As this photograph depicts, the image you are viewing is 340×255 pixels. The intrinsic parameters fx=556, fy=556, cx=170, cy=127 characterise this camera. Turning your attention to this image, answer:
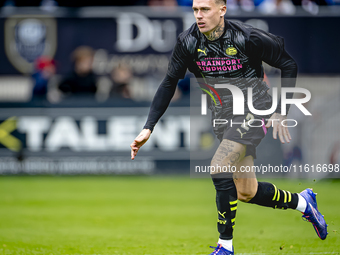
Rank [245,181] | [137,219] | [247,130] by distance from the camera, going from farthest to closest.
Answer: [137,219] → [245,181] → [247,130]

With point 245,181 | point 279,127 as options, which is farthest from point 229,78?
point 245,181

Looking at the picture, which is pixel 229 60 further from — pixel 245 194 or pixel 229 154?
pixel 245 194

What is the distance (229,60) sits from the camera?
516 centimetres

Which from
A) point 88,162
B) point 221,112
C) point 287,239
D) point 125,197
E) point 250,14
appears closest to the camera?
point 221,112

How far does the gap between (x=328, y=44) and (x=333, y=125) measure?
2144 mm

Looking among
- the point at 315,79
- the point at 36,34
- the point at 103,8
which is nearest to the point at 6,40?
the point at 36,34

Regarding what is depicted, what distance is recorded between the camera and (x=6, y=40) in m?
13.8

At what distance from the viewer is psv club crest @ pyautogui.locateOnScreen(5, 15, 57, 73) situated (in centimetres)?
1352

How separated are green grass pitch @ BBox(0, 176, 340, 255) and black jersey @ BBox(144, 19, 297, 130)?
5.27 ft

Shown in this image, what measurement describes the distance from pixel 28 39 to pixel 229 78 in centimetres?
960

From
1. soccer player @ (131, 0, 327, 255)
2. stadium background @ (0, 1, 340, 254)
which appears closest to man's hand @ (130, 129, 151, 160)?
soccer player @ (131, 0, 327, 255)

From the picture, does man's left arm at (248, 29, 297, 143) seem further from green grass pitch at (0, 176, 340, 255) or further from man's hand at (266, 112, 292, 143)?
green grass pitch at (0, 176, 340, 255)

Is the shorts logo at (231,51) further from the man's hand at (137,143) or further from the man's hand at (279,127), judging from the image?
the man's hand at (137,143)

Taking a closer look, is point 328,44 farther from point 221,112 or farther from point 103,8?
point 221,112
